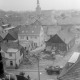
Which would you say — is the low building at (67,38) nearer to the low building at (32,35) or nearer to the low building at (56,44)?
the low building at (56,44)

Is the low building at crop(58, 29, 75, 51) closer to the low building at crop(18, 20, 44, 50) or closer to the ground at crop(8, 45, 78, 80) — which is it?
the ground at crop(8, 45, 78, 80)

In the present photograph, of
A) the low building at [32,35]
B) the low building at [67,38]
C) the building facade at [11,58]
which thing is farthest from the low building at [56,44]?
the building facade at [11,58]

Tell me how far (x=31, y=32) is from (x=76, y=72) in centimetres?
3090

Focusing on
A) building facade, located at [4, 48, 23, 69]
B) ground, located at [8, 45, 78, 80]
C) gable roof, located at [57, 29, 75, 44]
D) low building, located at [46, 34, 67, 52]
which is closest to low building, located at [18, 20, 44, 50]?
low building, located at [46, 34, 67, 52]

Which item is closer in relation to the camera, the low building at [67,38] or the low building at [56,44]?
the low building at [56,44]

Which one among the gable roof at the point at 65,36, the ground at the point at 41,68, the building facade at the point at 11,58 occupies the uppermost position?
the gable roof at the point at 65,36

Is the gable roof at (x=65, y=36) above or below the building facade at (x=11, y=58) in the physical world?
above

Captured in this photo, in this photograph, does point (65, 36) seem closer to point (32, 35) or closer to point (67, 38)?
point (67, 38)

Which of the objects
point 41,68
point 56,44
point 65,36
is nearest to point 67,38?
point 65,36

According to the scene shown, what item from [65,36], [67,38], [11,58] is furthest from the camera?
[65,36]

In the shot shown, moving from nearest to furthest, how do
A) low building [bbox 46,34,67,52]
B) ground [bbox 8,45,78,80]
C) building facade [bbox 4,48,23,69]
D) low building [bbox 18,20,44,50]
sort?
ground [bbox 8,45,78,80], building facade [bbox 4,48,23,69], low building [bbox 46,34,67,52], low building [bbox 18,20,44,50]

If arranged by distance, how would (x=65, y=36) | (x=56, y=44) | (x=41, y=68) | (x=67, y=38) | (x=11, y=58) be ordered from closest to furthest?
(x=41, y=68) < (x=11, y=58) < (x=56, y=44) < (x=67, y=38) < (x=65, y=36)

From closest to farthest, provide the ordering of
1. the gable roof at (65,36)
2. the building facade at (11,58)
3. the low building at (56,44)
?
the building facade at (11,58) → the low building at (56,44) → the gable roof at (65,36)

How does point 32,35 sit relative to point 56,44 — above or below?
above
